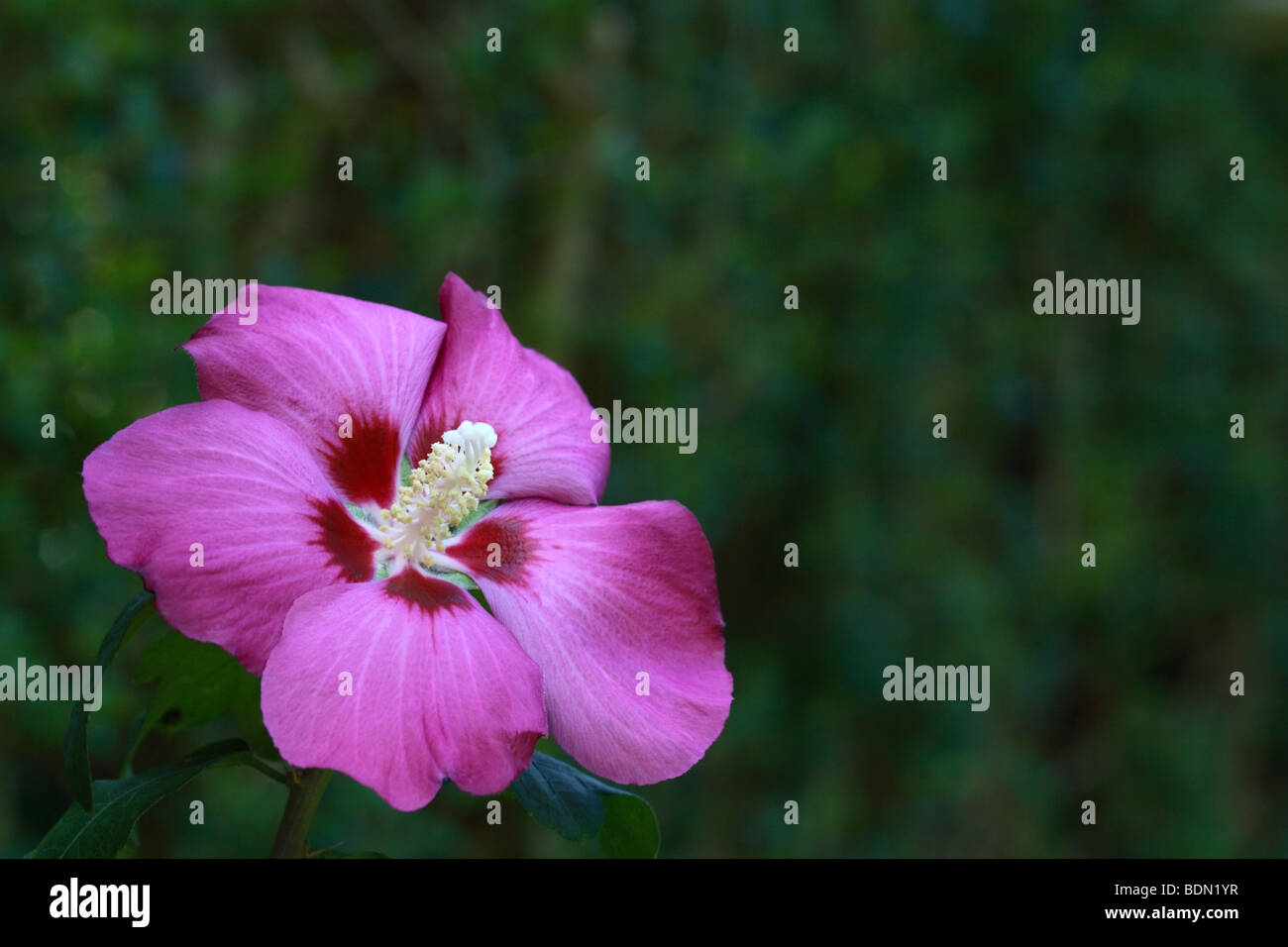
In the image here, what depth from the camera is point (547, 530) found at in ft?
1.91

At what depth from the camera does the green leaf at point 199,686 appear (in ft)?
1.93

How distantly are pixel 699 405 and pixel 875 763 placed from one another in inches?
31.7

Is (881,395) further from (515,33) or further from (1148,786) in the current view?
(1148,786)

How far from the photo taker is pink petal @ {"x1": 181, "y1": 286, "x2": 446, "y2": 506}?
54 centimetres

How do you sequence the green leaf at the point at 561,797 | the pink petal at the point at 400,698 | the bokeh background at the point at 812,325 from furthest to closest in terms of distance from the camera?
the bokeh background at the point at 812,325, the green leaf at the point at 561,797, the pink petal at the point at 400,698

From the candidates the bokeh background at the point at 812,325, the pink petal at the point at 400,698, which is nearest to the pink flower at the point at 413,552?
the pink petal at the point at 400,698

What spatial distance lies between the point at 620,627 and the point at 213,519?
0.55 feet

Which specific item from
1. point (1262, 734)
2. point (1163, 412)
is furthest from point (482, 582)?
point (1262, 734)

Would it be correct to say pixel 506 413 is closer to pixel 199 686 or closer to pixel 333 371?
pixel 333 371

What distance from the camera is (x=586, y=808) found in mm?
573

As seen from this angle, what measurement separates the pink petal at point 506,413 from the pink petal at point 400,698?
12cm

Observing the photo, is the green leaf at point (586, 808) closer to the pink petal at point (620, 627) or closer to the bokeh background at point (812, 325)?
the pink petal at point (620, 627)

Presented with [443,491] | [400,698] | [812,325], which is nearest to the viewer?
[400,698]

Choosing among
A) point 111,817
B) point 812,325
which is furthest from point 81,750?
point 812,325
